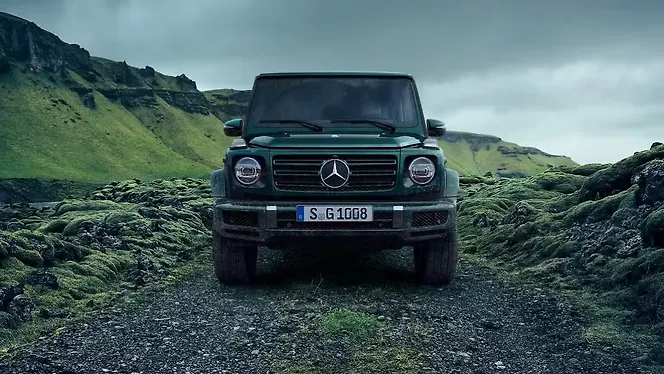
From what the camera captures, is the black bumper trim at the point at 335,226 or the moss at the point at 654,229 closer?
the black bumper trim at the point at 335,226

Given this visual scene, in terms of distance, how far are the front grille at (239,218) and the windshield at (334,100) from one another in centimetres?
178

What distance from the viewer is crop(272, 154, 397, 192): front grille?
800 centimetres

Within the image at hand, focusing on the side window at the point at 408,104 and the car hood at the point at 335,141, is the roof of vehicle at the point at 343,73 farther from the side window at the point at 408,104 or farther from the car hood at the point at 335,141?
the car hood at the point at 335,141

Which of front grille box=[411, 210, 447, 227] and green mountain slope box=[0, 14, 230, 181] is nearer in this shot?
front grille box=[411, 210, 447, 227]

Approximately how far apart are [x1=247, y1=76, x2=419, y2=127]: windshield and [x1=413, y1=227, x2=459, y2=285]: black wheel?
1923mm

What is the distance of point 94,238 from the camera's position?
12812mm

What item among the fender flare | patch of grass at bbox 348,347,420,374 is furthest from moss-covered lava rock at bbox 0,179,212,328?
the fender flare

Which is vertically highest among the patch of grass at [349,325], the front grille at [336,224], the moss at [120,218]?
the front grille at [336,224]

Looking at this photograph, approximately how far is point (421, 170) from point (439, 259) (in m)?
1.37

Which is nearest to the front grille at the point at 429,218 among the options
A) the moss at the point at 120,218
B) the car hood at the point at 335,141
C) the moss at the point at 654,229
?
the car hood at the point at 335,141

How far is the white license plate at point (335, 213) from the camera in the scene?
7.89 m

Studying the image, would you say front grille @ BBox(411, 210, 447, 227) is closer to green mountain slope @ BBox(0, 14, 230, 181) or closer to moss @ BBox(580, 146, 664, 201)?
moss @ BBox(580, 146, 664, 201)

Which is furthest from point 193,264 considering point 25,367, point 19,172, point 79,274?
point 19,172

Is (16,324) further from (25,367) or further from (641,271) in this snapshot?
(641,271)
